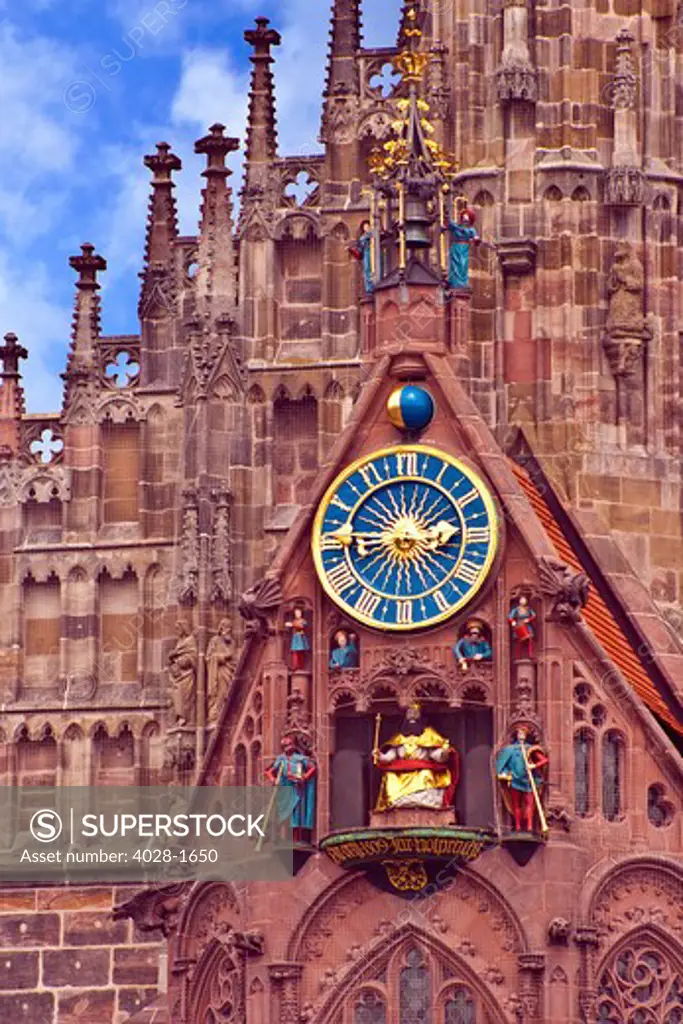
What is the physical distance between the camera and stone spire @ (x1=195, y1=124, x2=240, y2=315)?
245 feet

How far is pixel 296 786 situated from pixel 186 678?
5346 mm

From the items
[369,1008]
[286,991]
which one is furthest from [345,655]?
[369,1008]

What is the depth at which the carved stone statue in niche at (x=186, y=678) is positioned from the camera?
72688 mm

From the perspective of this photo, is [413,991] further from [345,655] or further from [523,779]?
Result: [345,655]

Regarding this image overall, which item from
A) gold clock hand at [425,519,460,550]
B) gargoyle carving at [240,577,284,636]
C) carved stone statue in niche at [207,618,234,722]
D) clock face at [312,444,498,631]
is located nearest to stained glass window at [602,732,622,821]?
clock face at [312,444,498,631]

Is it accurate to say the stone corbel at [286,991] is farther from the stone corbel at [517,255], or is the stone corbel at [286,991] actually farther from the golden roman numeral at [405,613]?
the stone corbel at [517,255]

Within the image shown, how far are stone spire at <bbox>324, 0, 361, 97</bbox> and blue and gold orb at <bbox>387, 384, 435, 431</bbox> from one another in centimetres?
744

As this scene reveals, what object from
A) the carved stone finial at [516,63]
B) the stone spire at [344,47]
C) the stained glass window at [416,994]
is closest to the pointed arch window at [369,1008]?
the stained glass window at [416,994]

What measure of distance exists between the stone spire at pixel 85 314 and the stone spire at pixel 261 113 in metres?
2.41

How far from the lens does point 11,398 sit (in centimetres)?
7569

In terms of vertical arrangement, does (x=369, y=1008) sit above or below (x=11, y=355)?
below

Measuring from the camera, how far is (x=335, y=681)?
223ft

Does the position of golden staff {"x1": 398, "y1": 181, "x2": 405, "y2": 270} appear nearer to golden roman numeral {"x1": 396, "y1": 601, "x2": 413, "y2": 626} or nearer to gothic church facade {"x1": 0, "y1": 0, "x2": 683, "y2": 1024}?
gothic church facade {"x1": 0, "y1": 0, "x2": 683, "y2": 1024}

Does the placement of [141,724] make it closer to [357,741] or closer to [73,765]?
[73,765]
